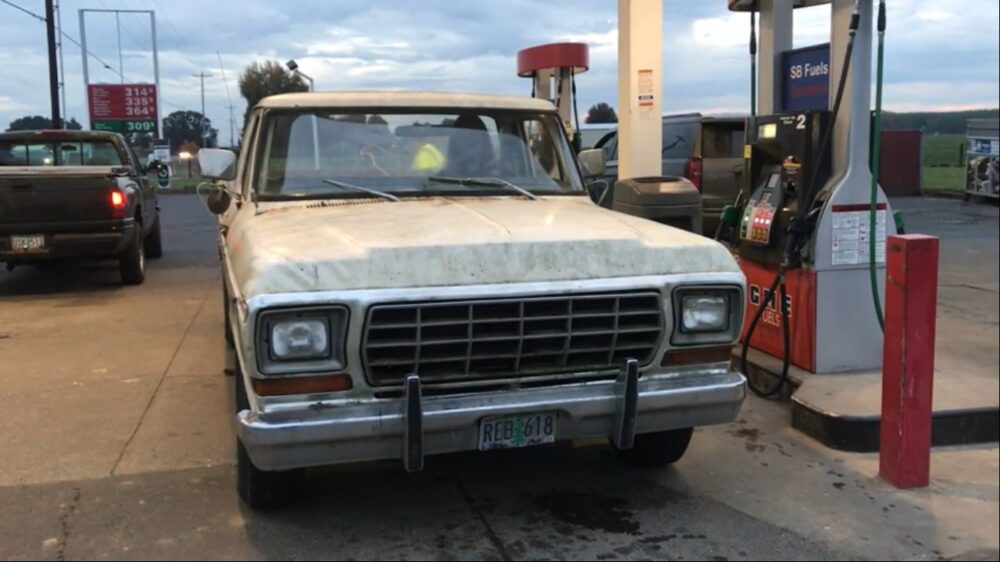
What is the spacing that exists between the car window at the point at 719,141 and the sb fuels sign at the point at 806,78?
6.81 m

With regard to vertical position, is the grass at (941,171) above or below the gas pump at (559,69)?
below

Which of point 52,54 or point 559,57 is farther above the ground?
point 52,54

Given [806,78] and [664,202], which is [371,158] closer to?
[664,202]

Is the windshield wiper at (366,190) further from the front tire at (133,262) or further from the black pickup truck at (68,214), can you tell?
the front tire at (133,262)

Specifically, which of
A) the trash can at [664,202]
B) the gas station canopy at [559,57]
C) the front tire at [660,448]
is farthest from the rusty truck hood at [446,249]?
the gas station canopy at [559,57]

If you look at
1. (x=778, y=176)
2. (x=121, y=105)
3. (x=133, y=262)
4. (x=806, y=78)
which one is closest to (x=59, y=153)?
(x=133, y=262)

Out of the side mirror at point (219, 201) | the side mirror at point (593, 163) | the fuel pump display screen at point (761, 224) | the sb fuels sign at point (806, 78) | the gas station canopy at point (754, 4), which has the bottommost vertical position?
the fuel pump display screen at point (761, 224)

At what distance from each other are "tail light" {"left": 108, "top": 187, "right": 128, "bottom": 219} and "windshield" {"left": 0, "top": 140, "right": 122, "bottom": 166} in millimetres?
1978

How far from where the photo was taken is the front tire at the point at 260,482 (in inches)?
156

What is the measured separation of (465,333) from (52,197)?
8.03 metres

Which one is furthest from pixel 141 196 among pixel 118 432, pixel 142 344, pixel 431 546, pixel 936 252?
pixel 936 252

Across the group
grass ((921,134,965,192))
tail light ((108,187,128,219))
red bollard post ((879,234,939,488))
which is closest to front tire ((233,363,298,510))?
red bollard post ((879,234,939,488))

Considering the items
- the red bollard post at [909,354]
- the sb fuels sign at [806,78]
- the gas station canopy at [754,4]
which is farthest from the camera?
the gas station canopy at [754,4]

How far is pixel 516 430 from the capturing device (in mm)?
3703
